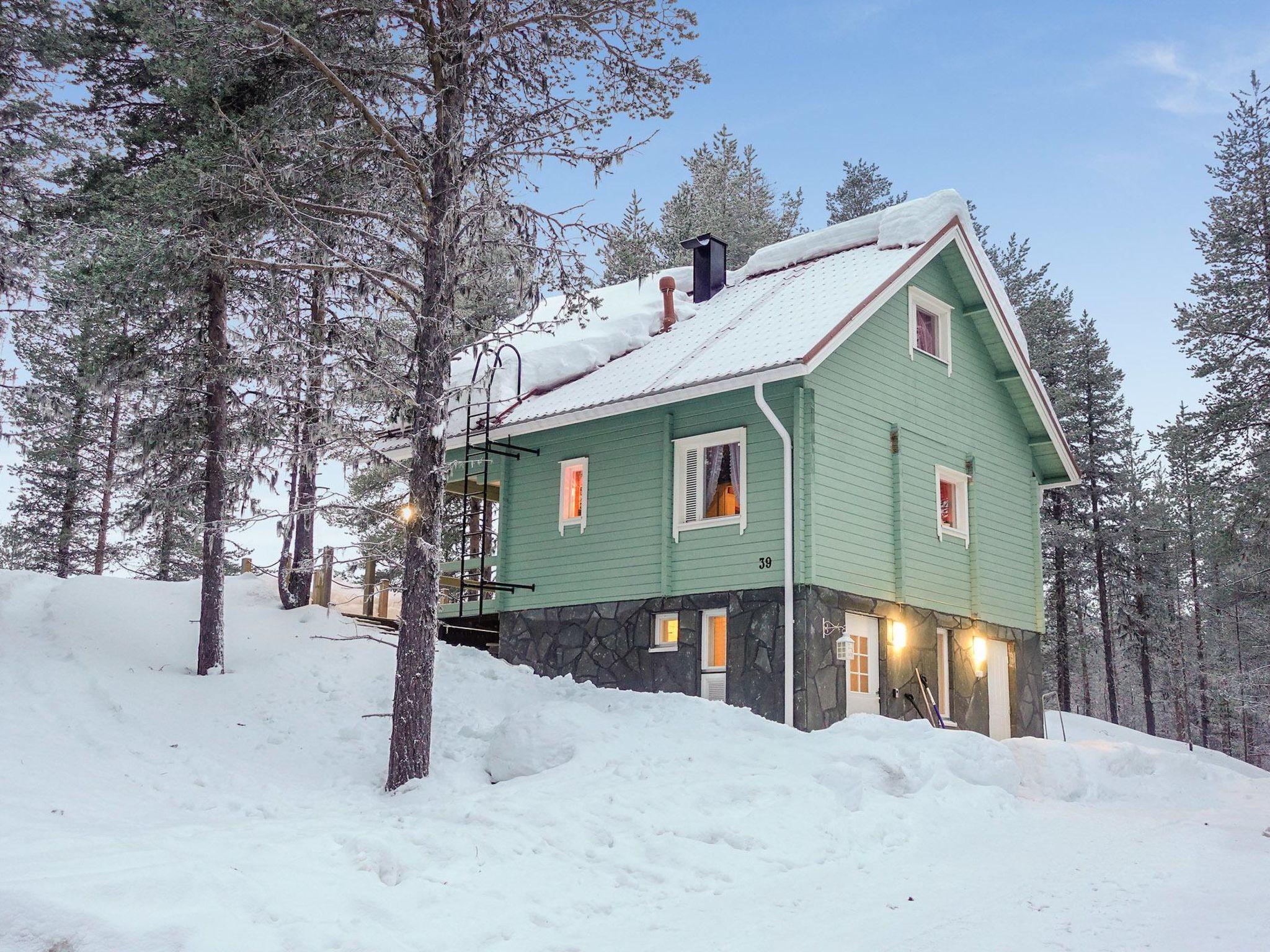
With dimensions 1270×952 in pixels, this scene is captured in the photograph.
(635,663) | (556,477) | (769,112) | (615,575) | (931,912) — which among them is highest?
(769,112)

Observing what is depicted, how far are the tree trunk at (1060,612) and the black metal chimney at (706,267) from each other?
1449cm

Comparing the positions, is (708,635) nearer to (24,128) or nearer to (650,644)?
(650,644)

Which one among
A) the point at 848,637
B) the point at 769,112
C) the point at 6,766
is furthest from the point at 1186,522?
the point at 6,766

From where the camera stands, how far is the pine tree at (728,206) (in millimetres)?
34219

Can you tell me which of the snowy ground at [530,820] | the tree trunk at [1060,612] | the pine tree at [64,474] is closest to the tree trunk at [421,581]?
the snowy ground at [530,820]

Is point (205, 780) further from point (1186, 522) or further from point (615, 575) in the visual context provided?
point (1186, 522)

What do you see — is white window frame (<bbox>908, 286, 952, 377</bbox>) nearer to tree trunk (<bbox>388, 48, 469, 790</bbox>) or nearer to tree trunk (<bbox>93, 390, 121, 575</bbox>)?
tree trunk (<bbox>388, 48, 469, 790</bbox>)

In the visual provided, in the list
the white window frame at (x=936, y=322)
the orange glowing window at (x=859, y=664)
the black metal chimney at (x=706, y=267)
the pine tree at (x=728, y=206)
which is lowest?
the orange glowing window at (x=859, y=664)

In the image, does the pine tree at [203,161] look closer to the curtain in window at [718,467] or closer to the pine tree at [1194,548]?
the curtain in window at [718,467]

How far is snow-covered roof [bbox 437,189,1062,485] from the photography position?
1561 cm

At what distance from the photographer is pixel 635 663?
1606 centimetres

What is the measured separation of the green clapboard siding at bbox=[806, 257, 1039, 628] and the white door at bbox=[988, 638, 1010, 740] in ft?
1.68

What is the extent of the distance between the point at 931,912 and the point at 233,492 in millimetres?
10791

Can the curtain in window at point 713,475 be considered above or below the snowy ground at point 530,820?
above
